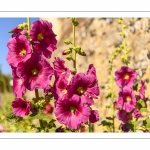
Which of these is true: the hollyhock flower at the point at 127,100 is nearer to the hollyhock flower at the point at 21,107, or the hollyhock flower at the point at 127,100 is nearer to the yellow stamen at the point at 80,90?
the yellow stamen at the point at 80,90

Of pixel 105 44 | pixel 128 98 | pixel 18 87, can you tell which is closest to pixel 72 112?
pixel 18 87

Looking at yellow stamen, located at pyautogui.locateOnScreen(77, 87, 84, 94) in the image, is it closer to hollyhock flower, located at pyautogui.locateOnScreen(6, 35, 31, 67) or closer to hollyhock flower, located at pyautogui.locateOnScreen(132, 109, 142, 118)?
hollyhock flower, located at pyautogui.locateOnScreen(6, 35, 31, 67)

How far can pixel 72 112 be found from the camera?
1383mm

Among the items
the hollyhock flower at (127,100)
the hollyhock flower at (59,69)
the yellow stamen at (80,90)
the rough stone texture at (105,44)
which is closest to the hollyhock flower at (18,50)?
the hollyhock flower at (59,69)

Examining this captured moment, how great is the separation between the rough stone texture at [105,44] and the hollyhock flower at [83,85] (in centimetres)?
109

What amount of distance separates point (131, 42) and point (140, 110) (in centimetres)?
104

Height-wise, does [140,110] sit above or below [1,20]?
below

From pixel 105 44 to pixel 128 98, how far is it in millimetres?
1374

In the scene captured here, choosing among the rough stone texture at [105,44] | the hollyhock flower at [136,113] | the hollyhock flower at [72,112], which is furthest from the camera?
the rough stone texture at [105,44]

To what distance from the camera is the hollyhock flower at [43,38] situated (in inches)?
54.3

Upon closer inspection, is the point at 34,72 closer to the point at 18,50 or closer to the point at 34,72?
the point at 34,72
